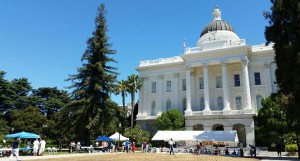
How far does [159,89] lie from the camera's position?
182 ft

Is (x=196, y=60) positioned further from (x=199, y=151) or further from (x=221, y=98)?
(x=199, y=151)

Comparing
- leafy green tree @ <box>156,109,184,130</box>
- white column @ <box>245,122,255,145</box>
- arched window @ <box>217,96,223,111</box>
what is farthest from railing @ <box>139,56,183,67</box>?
white column @ <box>245,122,255,145</box>

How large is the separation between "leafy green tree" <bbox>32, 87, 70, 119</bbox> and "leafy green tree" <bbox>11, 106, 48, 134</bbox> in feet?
44.0

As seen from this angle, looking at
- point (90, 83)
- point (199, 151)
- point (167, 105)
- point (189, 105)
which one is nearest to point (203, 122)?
point (189, 105)

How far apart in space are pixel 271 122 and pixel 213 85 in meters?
15.4

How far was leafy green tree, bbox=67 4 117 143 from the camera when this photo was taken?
33.2 m

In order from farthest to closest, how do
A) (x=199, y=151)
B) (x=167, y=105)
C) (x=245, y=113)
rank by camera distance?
(x=167, y=105) < (x=245, y=113) < (x=199, y=151)

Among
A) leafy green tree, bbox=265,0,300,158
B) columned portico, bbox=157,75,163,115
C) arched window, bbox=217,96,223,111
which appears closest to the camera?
leafy green tree, bbox=265,0,300,158

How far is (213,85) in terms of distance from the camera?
168 feet

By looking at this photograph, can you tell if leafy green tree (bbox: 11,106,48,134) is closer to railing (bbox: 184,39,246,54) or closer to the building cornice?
the building cornice

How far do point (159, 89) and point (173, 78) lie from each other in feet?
11.3

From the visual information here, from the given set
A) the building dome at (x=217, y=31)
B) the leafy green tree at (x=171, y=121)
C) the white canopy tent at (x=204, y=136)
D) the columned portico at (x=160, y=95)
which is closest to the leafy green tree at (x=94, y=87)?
the white canopy tent at (x=204, y=136)

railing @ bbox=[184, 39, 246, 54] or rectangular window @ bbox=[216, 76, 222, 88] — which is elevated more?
railing @ bbox=[184, 39, 246, 54]

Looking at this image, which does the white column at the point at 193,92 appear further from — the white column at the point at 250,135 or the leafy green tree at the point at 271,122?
the leafy green tree at the point at 271,122
